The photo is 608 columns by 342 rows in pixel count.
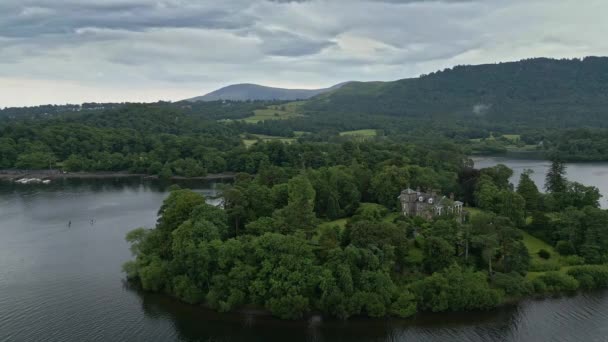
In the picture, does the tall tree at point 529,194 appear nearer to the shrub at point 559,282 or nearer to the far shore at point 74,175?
the shrub at point 559,282

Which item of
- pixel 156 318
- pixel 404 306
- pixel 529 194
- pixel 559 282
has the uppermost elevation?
pixel 529 194

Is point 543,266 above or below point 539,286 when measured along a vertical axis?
above

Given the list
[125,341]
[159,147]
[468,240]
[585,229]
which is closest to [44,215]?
[125,341]

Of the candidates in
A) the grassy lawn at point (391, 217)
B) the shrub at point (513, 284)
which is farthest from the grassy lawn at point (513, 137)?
the shrub at point (513, 284)

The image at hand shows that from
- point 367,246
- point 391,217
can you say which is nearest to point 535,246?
point 391,217

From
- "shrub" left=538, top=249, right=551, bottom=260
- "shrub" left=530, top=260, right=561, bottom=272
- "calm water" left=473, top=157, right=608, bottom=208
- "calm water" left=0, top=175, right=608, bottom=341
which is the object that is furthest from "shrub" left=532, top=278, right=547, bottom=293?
"calm water" left=473, top=157, right=608, bottom=208

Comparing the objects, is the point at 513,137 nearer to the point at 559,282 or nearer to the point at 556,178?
the point at 556,178

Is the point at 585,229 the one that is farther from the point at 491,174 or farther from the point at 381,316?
the point at 381,316

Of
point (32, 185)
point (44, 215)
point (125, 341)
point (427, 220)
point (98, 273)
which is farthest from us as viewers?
point (32, 185)
